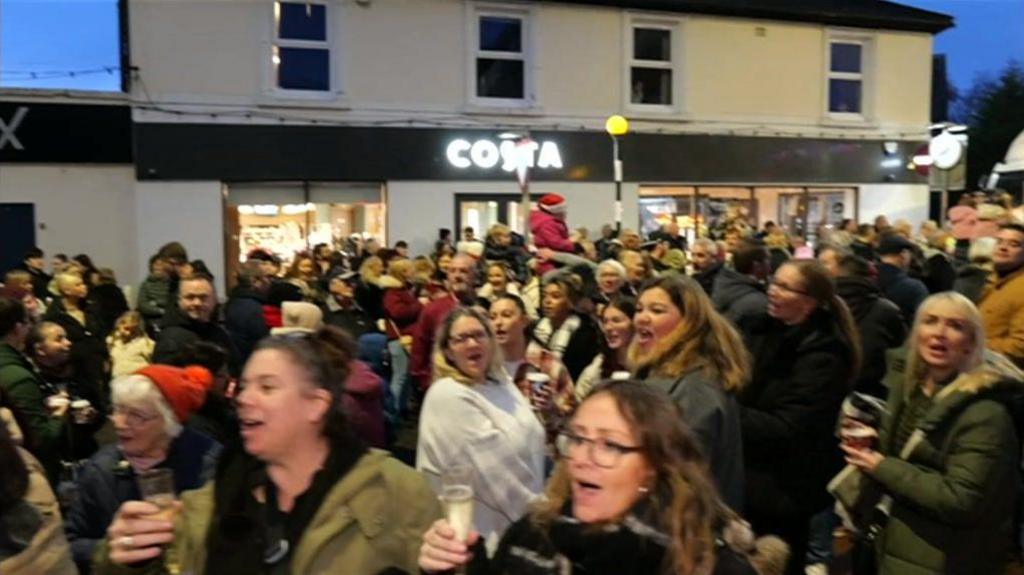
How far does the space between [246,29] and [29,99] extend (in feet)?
11.3

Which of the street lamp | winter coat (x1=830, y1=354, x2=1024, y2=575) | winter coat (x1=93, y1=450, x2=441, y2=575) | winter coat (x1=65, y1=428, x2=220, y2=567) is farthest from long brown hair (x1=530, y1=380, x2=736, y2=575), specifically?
the street lamp

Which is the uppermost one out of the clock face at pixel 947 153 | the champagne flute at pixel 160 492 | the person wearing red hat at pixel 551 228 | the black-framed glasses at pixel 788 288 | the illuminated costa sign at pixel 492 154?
the illuminated costa sign at pixel 492 154

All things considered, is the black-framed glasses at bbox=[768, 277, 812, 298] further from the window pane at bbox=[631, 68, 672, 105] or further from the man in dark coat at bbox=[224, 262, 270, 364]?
the window pane at bbox=[631, 68, 672, 105]

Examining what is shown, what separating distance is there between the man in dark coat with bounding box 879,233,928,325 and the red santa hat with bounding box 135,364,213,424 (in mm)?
4839

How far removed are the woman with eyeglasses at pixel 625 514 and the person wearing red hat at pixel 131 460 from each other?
1.58m

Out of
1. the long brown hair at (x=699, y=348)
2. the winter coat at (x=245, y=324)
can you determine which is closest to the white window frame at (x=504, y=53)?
the winter coat at (x=245, y=324)

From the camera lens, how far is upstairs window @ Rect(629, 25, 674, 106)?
17438 mm

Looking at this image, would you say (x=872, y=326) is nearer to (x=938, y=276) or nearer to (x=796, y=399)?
(x=796, y=399)

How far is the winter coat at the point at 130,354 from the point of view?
6234mm

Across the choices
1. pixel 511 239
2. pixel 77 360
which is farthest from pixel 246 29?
pixel 77 360

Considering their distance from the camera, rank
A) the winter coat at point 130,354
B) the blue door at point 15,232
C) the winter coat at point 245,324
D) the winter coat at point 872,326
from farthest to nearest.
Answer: the blue door at point 15,232
the winter coat at point 245,324
the winter coat at point 130,354
the winter coat at point 872,326

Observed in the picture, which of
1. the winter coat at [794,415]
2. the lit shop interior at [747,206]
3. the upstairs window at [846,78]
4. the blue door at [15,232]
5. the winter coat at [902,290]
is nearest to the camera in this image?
the winter coat at [794,415]

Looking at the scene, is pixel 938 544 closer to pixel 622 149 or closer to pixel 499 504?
pixel 499 504

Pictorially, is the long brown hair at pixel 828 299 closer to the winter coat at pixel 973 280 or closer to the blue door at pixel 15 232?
the winter coat at pixel 973 280
